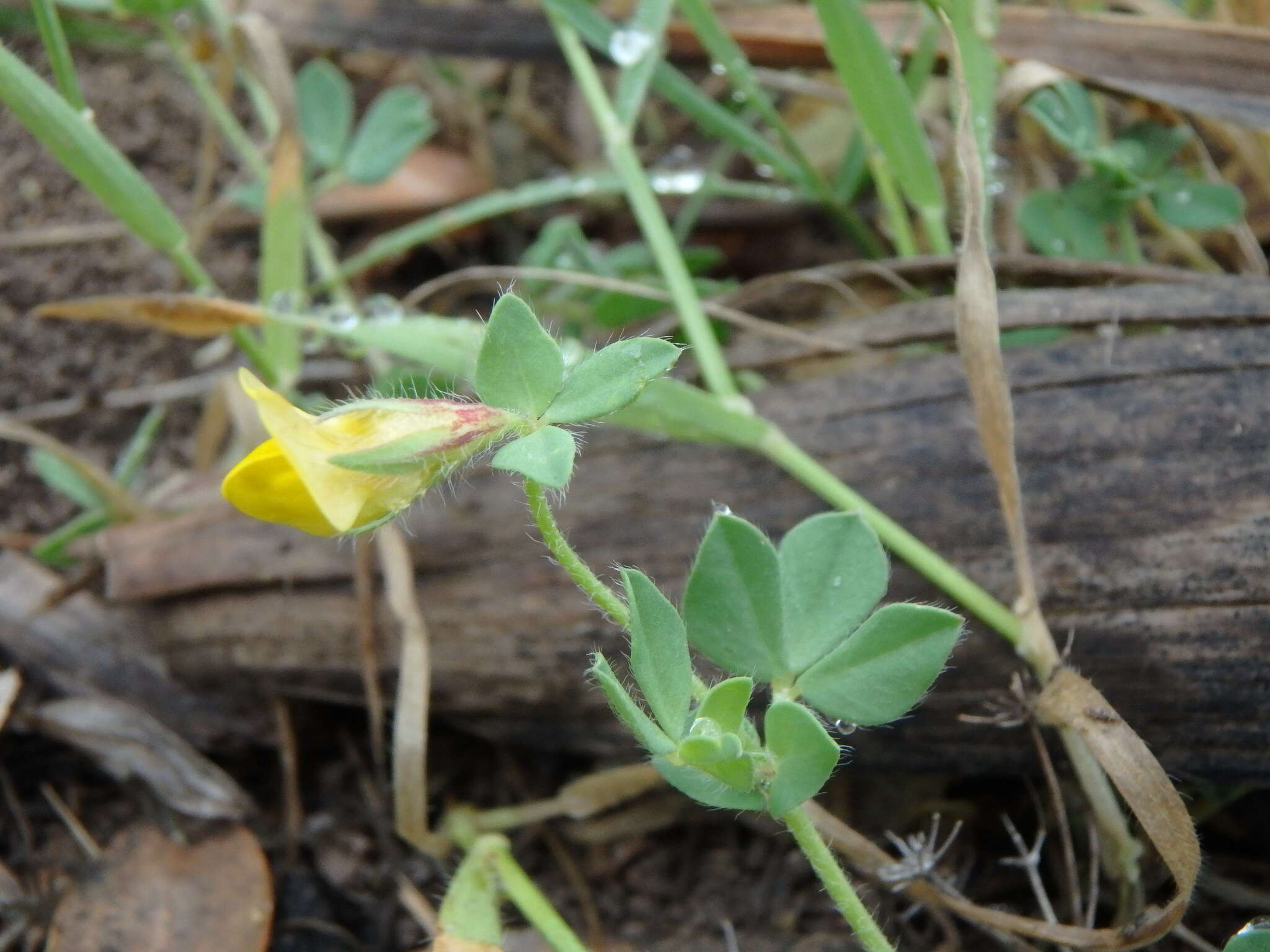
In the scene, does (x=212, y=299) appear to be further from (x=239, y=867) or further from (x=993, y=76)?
(x=993, y=76)

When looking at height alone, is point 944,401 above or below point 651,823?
above

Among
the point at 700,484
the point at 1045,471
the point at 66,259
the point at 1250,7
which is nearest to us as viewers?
the point at 1045,471

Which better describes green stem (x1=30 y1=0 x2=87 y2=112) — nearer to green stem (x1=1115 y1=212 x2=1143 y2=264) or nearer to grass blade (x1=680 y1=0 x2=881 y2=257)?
grass blade (x1=680 y1=0 x2=881 y2=257)

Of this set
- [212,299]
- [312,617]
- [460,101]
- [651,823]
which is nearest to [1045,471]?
[651,823]

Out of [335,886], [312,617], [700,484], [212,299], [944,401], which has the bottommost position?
[335,886]

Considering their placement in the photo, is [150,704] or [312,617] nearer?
[312,617]

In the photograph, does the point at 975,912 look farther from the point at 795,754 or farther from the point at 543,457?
the point at 543,457

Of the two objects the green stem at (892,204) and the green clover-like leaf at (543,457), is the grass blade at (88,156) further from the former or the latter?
the green stem at (892,204)
